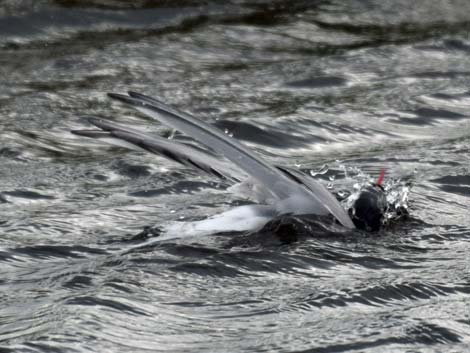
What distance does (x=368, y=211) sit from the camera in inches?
228

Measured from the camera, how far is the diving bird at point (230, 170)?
17.4 feet

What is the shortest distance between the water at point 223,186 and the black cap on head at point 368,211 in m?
0.12

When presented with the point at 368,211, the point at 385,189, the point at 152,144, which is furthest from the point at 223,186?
the point at 152,144

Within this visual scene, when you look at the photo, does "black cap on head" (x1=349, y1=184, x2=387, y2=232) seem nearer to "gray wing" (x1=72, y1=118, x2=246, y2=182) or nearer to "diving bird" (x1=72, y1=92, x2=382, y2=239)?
"diving bird" (x1=72, y1=92, x2=382, y2=239)

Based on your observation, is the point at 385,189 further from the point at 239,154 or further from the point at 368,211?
the point at 239,154

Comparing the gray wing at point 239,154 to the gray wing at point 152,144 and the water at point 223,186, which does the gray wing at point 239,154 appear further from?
the water at point 223,186

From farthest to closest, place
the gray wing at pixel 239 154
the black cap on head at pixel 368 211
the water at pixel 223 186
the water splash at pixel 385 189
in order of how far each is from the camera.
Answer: the water splash at pixel 385 189
the black cap on head at pixel 368 211
the gray wing at pixel 239 154
the water at pixel 223 186

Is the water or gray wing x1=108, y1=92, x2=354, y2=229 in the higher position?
gray wing x1=108, y1=92, x2=354, y2=229

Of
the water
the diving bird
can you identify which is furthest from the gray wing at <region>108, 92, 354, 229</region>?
the water


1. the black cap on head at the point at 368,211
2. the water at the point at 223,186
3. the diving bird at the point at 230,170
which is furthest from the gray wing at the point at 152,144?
the black cap on head at the point at 368,211

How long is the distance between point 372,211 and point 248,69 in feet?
11.5

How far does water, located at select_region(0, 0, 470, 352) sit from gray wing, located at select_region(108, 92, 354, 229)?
0.19m

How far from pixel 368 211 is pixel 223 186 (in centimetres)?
104

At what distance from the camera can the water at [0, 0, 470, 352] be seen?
15.3 feet
